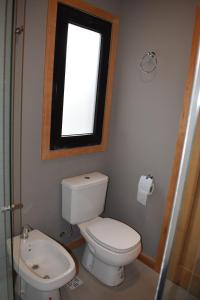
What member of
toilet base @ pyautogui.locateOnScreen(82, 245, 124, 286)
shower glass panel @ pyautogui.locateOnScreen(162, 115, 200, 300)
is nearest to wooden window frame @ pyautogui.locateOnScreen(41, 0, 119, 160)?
toilet base @ pyautogui.locateOnScreen(82, 245, 124, 286)

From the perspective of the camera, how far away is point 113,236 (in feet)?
6.05

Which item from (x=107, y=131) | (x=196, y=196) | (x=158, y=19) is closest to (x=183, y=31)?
(x=158, y=19)

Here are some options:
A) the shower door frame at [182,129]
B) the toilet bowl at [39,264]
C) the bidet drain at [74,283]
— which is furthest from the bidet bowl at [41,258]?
the shower door frame at [182,129]

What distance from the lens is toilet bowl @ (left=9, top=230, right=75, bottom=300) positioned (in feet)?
4.67

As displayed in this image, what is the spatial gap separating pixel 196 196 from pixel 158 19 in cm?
148

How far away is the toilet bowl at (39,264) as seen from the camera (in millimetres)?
1425

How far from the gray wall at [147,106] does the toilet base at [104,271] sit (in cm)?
43

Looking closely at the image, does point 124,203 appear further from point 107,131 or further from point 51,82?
point 51,82

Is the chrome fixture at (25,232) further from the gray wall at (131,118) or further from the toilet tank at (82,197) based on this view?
the toilet tank at (82,197)

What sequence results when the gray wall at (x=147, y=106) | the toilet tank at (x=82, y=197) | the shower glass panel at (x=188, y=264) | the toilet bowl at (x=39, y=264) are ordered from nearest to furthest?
1. the shower glass panel at (x=188, y=264)
2. the toilet bowl at (x=39, y=264)
3. the gray wall at (x=147, y=106)
4. the toilet tank at (x=82, y=197)

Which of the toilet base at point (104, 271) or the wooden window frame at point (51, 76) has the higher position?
the wooden window frame at point (51, 76)

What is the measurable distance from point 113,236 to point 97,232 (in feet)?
0.44

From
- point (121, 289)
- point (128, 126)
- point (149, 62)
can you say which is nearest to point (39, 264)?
point (121, 289)

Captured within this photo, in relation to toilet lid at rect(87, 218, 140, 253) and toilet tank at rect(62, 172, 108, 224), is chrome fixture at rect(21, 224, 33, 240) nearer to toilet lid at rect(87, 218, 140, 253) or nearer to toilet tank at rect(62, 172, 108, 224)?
toilet tank at rect(62, 172, 108, 224)
